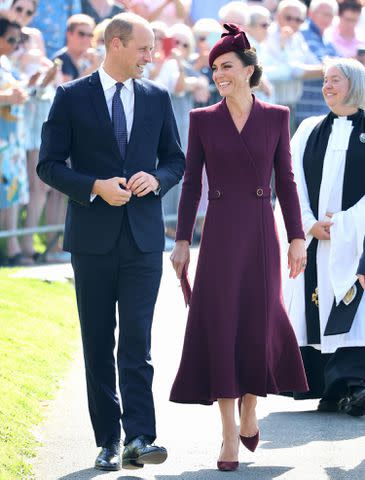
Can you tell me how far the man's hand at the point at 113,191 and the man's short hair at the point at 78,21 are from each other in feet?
24.1

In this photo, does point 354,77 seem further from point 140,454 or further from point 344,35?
point 344,35

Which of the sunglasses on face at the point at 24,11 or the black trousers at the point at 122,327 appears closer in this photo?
the black trousers at the point at 122,327

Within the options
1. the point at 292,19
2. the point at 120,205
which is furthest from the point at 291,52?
the point at 120,205

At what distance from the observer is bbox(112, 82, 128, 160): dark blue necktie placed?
687 cm

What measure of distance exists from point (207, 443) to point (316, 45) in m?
10.3

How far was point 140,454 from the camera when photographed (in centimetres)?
671

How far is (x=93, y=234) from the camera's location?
684 centimetres

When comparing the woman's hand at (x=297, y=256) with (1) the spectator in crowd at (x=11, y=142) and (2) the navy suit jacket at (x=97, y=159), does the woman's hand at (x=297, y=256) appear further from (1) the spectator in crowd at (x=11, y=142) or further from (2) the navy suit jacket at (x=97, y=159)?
(1) the spectator in crowd at (x=11, y=142)

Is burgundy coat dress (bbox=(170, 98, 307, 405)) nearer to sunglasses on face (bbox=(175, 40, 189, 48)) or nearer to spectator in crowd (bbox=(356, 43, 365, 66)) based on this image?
sunglasses on face (bbox=(175, 40, 189, 48))

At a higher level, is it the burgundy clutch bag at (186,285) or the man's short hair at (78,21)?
the man's short hair at (78,21)

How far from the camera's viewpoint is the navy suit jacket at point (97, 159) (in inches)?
269

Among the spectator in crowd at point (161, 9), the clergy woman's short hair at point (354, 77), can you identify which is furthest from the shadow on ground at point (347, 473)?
the spectator in crowd at point (161, 9)

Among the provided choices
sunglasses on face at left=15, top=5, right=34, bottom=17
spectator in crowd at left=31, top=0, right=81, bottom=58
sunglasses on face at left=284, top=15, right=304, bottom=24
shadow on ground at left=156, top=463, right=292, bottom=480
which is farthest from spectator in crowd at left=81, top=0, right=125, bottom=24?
shadow on ground at left=156, top=463, right=292, bottom=480

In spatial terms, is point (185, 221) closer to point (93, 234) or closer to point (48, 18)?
point (93, 234)
